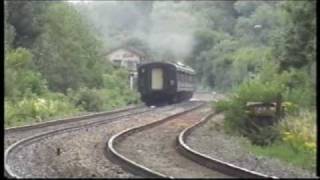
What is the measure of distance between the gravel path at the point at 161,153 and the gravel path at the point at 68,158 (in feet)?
2.01

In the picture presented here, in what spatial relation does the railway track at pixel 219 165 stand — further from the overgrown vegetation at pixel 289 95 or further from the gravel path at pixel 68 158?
the overgrown vegetation at pixel 289 95

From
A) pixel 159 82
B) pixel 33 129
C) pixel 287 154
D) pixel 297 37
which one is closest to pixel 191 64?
pixel 159 82

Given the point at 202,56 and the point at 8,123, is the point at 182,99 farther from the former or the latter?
the point at 202,56

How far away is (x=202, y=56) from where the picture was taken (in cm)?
6806

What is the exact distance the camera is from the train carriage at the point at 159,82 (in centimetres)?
3672

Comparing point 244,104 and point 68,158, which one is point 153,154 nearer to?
point 68,158

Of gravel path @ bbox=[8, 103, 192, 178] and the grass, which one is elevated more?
gravel path @ bbox=[8, 103, 192, 178]

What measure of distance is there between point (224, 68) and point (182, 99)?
49.6 feet

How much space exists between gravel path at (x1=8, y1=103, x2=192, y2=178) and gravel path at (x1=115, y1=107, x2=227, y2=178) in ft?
2.01

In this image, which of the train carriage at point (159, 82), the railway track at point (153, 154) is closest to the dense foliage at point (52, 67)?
the train carriage at point (159, 82)

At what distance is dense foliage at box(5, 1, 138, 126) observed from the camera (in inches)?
1032

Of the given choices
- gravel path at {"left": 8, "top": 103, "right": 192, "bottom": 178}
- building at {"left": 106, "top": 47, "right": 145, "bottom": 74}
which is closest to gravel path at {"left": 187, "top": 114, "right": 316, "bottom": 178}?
gravel path at {"left": 8, "top": 103, "right": 192, "bottom": 178}

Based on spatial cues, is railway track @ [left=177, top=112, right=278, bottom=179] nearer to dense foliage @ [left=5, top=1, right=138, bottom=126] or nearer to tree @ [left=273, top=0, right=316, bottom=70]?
tree @ [left=273, top=0, right=316, bottom=70]

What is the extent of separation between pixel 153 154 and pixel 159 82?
23519mm
